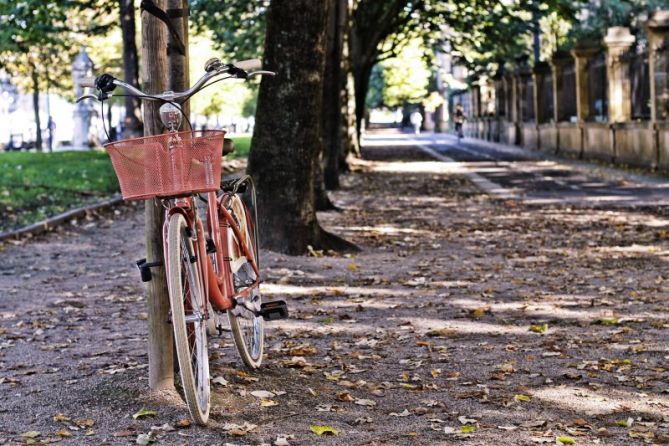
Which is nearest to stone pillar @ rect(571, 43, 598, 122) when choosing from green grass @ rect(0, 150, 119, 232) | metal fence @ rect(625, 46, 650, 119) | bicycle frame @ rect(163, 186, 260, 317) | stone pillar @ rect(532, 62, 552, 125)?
metal fence @ rect(625, 46, 650, 119)

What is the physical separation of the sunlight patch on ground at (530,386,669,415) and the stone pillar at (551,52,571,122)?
31.5 m

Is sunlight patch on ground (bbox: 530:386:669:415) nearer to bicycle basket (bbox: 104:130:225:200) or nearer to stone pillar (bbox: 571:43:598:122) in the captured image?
bicycle basket (bbox: 104:130:225:200)

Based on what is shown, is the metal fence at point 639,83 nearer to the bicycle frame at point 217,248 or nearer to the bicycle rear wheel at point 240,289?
the bicycle rear wheel at point 240,289

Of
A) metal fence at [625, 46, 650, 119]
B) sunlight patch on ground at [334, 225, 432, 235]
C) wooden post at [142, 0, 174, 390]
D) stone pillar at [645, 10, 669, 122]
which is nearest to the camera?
wooden post at [142, 0, 174, 390]

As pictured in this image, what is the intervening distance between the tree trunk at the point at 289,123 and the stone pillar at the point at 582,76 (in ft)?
71.9

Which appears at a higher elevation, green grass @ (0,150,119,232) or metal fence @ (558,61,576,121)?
metal fence @ (558,61,576,121)

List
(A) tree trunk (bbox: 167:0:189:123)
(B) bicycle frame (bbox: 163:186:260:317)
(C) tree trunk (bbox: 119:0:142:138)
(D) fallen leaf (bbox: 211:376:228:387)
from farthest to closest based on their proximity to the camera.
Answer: (C) tree trunk (bbox: 119:0:142:138)
(A) tree trunk (bbox: 167:0:189:123)
(D) fallen leaf (bbox: 211:376:228:387)
(B) bicycle frame (bbox: 163:186:260:317)

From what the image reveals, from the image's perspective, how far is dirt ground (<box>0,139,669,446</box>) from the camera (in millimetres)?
5633

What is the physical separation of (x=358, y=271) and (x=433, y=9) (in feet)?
84.5

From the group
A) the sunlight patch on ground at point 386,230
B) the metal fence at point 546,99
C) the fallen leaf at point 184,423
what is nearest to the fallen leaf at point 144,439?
the fallen leaf at point 184,423

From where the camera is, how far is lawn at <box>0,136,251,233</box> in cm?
1778

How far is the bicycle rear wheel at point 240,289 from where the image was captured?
20.9 feet

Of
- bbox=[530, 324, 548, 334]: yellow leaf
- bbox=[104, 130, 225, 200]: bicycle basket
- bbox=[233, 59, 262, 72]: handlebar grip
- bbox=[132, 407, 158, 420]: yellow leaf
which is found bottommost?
bbox=[530, 324, 548, 334]: yellow leaf

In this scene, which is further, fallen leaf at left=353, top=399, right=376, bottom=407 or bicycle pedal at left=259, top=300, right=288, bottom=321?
bicycle pedal at left=259, top=300, right=288, bottom=321
